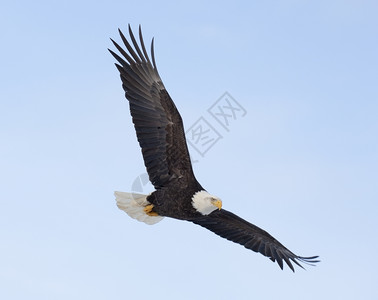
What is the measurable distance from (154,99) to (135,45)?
832 mm

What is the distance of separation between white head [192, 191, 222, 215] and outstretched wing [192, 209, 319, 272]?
1045mm

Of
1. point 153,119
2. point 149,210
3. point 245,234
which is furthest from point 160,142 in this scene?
point 245,234

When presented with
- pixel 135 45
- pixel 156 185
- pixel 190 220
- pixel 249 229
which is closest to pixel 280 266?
pixel 249 229

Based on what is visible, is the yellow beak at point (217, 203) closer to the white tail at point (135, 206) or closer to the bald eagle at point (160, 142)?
the bald eagle at point (160, 142)

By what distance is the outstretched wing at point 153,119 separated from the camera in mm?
10414

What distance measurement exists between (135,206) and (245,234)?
6.53 feet

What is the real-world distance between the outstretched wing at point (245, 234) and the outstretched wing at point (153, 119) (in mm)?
1418

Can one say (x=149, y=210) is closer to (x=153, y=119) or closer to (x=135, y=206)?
(x=135, y=206)

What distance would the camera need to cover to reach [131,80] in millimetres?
10477

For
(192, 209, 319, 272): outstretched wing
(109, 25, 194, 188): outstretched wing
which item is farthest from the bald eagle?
(192, 209, 319, 272): outstretched wing

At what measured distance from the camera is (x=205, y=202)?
1049 centimetres

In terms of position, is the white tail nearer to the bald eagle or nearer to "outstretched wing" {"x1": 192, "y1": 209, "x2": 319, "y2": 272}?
the bald eagle

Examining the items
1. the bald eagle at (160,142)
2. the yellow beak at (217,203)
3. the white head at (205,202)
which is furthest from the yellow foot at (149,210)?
the yellow beak at (217,203)

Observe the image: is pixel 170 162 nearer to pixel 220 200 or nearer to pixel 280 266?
pixel 220 200
